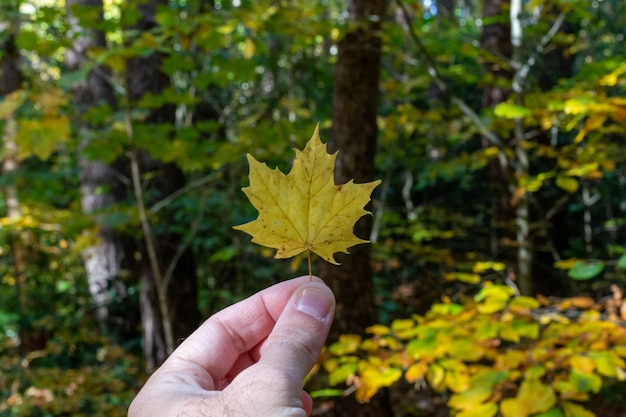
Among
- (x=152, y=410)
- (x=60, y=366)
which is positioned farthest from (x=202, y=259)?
(x=152, y=410)

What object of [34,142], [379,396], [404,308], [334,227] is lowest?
[404,308]

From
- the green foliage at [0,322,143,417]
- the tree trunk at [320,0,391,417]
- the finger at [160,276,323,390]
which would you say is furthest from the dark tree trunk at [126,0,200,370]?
the finger at [160,276,323,390]

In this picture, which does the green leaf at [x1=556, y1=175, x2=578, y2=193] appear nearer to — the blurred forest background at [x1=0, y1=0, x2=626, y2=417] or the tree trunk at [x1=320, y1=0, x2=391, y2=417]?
the blurred forest background at [x1=0, y1=0, x2=626, y2=417]

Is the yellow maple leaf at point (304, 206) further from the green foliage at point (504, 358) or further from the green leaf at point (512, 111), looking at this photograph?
the green leaf at point (512, 111)

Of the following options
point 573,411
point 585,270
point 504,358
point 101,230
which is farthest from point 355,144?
point 101,230

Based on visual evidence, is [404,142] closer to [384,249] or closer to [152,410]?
[384,249]
